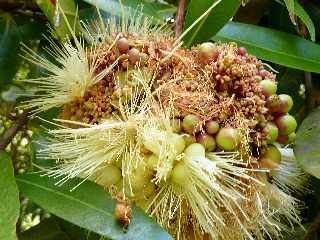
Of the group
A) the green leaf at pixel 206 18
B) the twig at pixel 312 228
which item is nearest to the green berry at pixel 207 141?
the green leaf at pixel 206 18

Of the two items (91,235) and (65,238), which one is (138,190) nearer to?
(91,235)

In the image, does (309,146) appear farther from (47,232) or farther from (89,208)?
(47,232)

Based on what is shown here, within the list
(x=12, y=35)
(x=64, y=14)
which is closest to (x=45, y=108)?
(x=64, y=14)

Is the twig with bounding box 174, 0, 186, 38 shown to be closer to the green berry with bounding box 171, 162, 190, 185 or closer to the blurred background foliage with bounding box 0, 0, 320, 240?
the blurred background foliage with bounding box 0, 0, 320, 240

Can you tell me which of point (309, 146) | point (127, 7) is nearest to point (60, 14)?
point (127, 7)

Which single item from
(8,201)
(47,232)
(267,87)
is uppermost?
(267,87)

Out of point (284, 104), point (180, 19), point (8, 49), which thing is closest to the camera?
point (284, 104)

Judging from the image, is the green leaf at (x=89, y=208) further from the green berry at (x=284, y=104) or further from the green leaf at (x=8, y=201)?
the green berry at (x=284, y=104)

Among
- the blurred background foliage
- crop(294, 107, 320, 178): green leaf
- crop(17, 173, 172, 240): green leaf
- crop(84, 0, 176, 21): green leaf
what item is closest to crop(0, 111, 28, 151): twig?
the blurred background foliage
